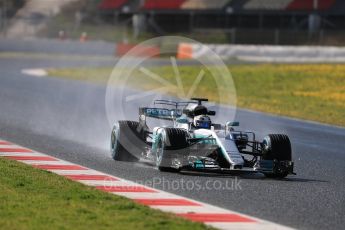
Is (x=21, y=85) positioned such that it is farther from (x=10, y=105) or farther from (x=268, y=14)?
(x=268, y=14)

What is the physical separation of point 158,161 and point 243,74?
27.5 meters

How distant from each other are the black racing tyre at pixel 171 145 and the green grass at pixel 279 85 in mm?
12470

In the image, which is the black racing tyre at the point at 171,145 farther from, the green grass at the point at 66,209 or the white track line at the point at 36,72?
the white track line at the point at 36,72

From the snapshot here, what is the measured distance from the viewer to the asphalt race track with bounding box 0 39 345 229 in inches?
451

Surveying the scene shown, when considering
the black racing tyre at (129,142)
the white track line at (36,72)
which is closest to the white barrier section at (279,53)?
the white track line at (36,72)

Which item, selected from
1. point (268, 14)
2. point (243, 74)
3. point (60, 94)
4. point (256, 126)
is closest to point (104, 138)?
Answer: point (256, 126)

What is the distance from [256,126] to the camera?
78.2 feet

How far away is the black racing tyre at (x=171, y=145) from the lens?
45.5ft

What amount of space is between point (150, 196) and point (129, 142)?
3974 mm

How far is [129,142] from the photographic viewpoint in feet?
51.0

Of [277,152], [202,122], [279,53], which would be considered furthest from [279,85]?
[277,152]

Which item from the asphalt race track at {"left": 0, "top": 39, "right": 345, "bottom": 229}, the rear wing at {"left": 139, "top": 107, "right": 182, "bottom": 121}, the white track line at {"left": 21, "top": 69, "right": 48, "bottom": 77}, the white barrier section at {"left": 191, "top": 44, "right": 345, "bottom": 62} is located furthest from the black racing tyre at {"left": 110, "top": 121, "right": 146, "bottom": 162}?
the white barrier section at {"left": 191, "top": 44, "right": 345, "bottom": 62}

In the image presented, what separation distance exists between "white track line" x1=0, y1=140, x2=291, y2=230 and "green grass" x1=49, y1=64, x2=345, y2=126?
12.5 metres

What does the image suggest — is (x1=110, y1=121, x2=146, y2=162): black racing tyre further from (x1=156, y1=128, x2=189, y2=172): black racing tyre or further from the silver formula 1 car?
(x1=156, y1=128, x2=189, y2=172): black racing tyre
